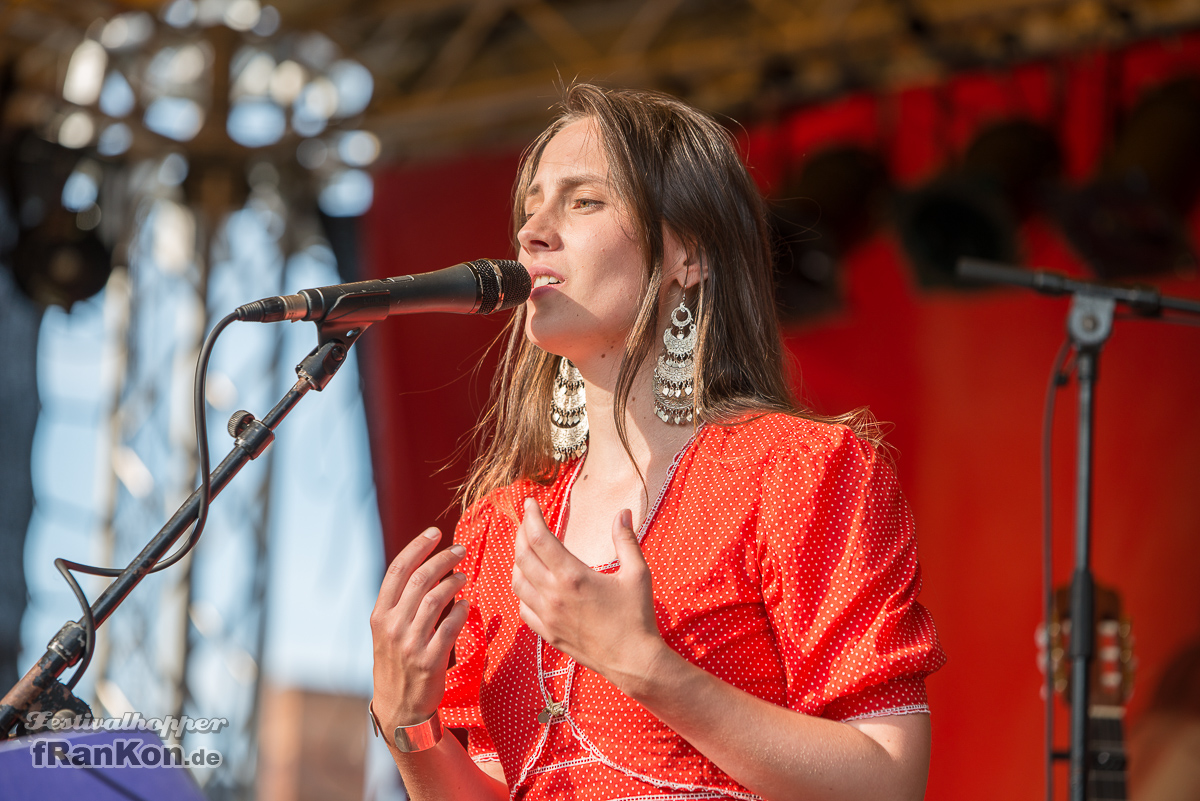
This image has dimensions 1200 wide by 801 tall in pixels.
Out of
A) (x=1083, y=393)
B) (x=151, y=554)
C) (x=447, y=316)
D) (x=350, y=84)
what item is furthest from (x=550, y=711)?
(x=350, y=84)

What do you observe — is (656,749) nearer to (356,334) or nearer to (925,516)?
(356,334)

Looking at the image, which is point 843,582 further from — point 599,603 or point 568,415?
point 568,415

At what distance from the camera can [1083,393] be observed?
1.93m

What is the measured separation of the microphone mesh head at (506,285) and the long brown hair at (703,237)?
178 mm

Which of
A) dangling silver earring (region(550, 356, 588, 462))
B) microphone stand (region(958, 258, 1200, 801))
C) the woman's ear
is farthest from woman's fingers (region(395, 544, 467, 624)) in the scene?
microphone stand (region(958, 258, 1200, 801))

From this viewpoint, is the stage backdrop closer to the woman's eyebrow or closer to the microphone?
the woman's eyebrow

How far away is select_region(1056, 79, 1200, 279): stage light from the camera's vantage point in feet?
12.2

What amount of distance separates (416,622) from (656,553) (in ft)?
1.05

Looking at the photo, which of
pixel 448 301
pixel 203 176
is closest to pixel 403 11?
pixel 203 176

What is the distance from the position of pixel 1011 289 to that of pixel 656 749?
3.46m

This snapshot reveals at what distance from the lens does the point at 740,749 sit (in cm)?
128

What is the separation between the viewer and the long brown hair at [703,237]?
5.41 ft

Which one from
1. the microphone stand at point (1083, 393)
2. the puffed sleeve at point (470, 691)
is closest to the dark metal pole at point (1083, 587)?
the microphone stand at point (1083, 393)

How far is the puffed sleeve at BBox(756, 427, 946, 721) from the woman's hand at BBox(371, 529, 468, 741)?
39cm
